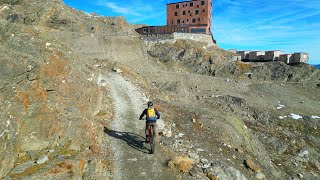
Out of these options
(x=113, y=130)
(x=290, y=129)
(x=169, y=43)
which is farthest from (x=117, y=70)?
(x=169, y=43)

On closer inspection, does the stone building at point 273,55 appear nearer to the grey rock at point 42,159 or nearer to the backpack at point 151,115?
the backpack at point 151,115

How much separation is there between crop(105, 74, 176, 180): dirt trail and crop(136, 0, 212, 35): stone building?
218 ft

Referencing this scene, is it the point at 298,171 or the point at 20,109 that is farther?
the point at 298,171

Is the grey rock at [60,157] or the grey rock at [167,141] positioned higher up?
the grey rock at [60,157]

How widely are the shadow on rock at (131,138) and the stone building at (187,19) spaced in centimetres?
7224

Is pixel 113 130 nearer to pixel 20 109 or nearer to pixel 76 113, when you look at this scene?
pixel 76 113

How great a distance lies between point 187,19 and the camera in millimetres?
90500

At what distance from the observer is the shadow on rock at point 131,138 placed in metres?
15.3

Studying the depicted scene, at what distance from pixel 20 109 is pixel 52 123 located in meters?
1.57

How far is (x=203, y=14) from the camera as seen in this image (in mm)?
87500

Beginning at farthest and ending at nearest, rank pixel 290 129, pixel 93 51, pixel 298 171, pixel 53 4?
pixel 53 4 → pixel 93 51 → pixel 290 129 → pixel 298 171

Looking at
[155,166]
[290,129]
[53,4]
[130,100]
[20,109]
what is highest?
[53,4]

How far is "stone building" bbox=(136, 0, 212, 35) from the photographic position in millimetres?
86188

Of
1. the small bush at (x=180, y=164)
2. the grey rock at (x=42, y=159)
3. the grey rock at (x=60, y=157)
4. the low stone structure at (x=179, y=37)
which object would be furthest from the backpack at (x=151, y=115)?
the low stone structure at (x=179, y=37)
